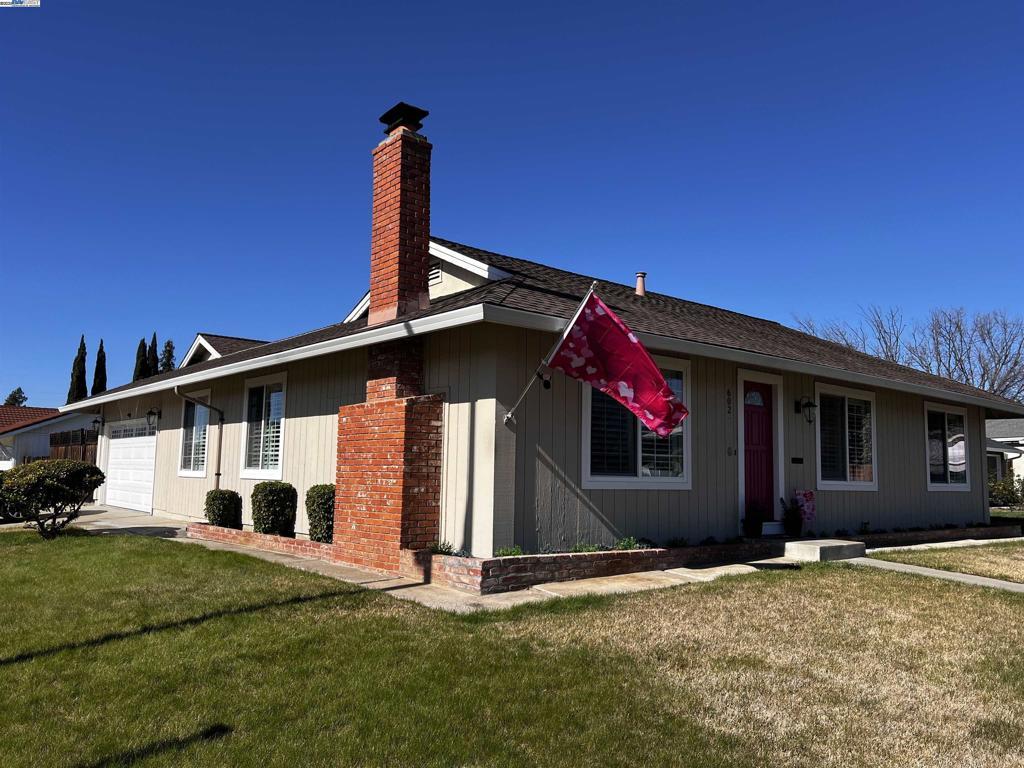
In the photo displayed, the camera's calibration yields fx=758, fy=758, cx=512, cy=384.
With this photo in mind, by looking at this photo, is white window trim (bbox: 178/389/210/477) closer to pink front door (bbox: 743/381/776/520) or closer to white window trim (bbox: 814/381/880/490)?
pink front door (bbox: 743/381/776/520)

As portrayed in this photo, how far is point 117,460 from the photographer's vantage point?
63.7ft

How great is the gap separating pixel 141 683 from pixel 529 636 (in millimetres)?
2607

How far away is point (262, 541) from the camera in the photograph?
10578 millimetres

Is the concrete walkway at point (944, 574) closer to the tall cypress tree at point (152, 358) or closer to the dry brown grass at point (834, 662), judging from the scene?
the dry brown grass at point (834, 662)

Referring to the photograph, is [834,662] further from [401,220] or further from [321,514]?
[321,514]

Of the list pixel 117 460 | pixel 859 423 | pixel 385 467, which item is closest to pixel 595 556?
pixel 385 467

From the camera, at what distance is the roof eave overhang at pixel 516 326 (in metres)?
7.72

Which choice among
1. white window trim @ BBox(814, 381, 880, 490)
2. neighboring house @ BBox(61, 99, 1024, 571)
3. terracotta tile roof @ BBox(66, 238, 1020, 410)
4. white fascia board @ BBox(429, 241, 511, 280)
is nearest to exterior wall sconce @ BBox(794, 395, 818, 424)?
neighboring house @ BBox(61, 99, 1024, 571)

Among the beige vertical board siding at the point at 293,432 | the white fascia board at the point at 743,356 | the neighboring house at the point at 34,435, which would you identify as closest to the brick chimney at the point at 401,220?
the beige vertical board siding at the point at 293,432

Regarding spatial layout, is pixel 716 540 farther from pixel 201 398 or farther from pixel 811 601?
pixel 201 398

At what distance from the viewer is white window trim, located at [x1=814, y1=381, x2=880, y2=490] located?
12117 millimetres

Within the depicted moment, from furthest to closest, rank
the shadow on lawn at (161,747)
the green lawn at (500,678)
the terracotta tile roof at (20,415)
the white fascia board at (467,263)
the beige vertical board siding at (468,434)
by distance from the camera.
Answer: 1. the terracotta tile roof at (20,415)
2. the white fascia board at (467,263)
3. the beige vertical board siding at (468,434)
4. the green lawn at (500,678)
5. the shadow on lawn at (161,747)

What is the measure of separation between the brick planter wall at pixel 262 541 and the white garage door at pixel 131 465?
5700 millimetres

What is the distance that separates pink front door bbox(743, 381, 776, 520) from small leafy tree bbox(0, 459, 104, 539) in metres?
10.0
